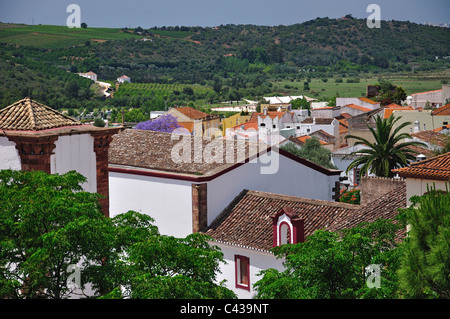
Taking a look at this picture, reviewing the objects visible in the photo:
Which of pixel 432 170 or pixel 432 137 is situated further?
pixel 432 137

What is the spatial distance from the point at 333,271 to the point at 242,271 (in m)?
9.13

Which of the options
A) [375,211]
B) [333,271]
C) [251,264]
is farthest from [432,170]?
[251,264]

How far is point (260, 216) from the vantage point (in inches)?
879

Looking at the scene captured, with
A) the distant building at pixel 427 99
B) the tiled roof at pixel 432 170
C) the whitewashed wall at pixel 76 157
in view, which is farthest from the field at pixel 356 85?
the whitewashed wall at pixel 76 157

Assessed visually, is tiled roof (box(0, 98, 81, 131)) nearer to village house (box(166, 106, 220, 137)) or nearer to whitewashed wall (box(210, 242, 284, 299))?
whitewashed wall (box(210, 242, 284, 299))

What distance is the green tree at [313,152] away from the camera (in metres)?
46.6

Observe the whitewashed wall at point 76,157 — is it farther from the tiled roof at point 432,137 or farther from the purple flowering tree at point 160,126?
the purple flowering tree at point 160,126

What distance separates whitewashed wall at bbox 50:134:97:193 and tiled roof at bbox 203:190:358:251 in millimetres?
4613

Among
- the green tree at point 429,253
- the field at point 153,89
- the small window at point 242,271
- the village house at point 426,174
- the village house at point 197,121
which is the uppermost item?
the field at point 153,89

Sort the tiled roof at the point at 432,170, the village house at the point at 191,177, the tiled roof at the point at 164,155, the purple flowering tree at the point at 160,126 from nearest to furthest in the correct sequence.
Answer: the tiled roof at the point at 432,170
the village house at the point at 191,177
the tiled roof at the point at 164,155
the purple flowering tree at the point at 160,126

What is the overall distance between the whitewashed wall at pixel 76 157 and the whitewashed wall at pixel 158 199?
4.30 m

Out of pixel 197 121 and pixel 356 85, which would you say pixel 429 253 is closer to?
pixel 197 121
